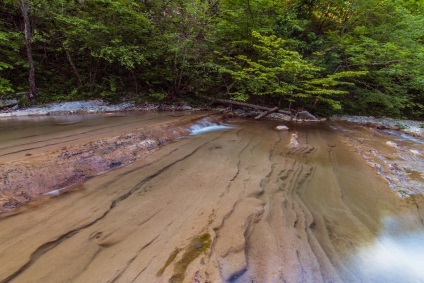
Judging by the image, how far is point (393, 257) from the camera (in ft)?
6.94

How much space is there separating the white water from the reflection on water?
4.24 metres

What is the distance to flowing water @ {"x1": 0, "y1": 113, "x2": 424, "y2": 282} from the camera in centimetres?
170

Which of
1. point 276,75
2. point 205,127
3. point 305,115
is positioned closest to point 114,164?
point 205,127

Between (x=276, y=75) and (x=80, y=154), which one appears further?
(x=276, y=75)

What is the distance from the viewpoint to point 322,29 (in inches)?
445

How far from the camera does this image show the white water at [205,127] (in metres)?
6.14

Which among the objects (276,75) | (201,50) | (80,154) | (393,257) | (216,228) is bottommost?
(393,257)

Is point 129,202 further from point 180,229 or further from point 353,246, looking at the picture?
point 353,246

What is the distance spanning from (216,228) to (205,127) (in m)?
4.76

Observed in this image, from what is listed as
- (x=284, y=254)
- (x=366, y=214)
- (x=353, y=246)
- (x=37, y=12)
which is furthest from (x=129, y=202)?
(x=37, y=12)

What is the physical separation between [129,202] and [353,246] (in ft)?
7.29

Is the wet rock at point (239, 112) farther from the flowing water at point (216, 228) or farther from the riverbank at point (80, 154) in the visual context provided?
the flowing water at point (216, 228)

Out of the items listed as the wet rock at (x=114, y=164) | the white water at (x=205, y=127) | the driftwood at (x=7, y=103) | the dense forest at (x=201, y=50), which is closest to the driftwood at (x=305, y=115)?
the dense forest at (x=201, y=50)

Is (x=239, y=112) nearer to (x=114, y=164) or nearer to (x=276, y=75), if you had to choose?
(x=276, y=75)
